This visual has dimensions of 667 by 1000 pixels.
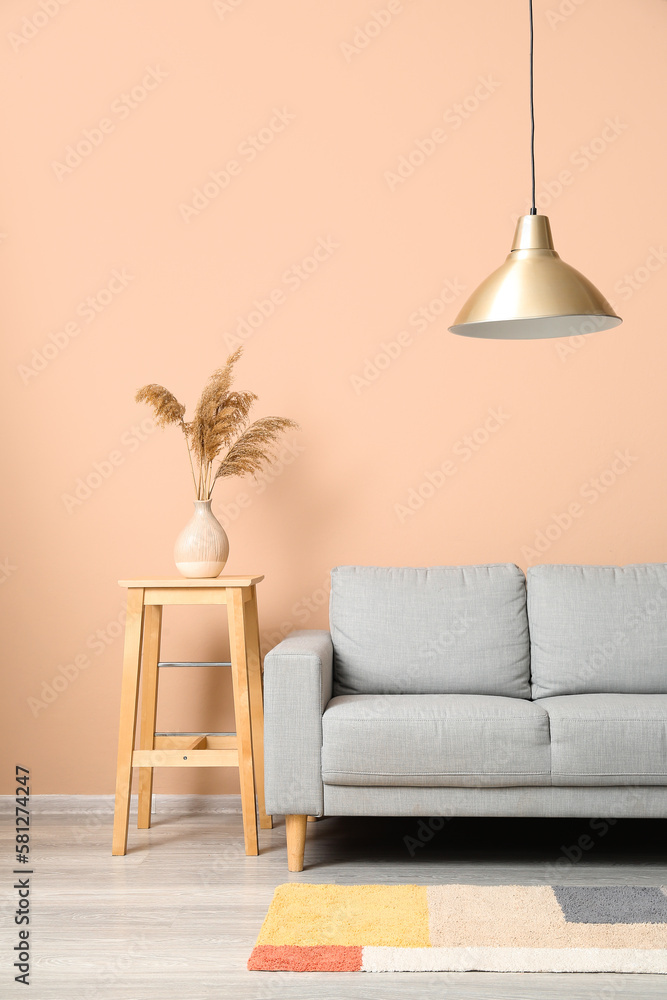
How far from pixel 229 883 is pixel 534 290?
1.83 metres

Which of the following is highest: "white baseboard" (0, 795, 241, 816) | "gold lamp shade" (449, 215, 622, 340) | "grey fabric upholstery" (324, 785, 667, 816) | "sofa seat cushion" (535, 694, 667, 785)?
"gold lamp shade" (449, 215, 622, 340)

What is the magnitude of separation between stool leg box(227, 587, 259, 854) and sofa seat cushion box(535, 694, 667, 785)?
3.13 ft

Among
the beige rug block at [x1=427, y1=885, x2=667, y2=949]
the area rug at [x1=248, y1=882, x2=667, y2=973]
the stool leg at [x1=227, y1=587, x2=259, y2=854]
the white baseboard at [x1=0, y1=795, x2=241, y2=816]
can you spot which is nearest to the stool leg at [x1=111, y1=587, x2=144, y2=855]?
the stool leg at [x1=227, y1=587, x2=259, y2=854]

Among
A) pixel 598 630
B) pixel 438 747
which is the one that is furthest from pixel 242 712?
pixel 598 630

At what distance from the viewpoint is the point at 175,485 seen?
11.2 feet

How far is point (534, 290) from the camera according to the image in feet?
6.87

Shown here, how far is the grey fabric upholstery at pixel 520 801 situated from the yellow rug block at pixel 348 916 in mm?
219

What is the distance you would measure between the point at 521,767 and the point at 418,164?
88.7 inches

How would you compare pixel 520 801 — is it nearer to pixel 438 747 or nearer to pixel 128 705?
pixel 438 747

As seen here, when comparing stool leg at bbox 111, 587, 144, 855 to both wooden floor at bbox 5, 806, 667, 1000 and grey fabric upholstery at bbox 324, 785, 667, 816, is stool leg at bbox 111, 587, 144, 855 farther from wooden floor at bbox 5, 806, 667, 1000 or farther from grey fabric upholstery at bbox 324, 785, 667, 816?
grey fabric upholstery at bbox 324, 785, 667, 816

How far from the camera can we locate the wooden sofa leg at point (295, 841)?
264cm

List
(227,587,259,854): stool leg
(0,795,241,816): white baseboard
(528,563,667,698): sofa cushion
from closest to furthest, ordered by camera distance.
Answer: (227,587,259,854): stool leg
(528,563,667,698): sofa cushion
(0,795,241,816): white baseboard

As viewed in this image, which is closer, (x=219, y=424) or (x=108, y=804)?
(x=219, y=424)

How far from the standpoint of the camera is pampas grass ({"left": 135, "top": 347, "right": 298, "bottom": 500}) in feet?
10.00
